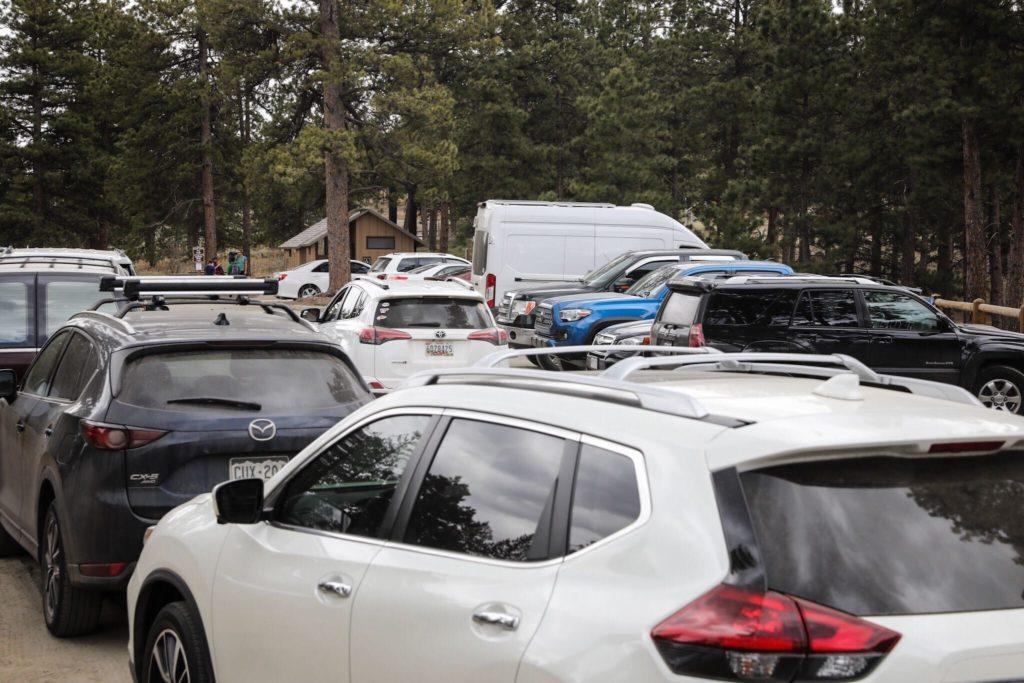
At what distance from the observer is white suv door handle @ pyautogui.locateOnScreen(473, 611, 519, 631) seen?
2928mm

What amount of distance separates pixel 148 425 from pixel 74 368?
126 centimetres

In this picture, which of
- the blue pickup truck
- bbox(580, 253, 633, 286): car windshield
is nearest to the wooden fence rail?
the blue pickup truck

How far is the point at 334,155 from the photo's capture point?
39500mm

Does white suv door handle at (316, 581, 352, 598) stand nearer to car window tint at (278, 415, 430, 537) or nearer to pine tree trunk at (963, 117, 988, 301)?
car window tint at (278, 415, 430, 537)

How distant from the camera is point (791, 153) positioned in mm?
41406

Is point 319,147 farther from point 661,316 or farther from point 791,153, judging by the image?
point 661,316

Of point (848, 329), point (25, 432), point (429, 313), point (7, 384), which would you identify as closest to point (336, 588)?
point (25, 432)

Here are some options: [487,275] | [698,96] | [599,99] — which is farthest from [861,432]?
[698,96]

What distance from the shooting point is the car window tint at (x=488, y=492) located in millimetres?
3129

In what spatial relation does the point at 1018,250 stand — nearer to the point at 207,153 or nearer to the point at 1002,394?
the point at 1002,394

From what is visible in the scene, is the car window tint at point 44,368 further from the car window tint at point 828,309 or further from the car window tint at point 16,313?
the car window tint at point 828,309

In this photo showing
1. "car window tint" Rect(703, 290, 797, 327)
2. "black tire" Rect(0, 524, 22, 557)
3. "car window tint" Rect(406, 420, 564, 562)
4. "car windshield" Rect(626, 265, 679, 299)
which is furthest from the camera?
"car windshield" Rect(626, 265, 679, 299)

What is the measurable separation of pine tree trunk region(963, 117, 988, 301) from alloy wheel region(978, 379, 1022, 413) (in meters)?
18.6

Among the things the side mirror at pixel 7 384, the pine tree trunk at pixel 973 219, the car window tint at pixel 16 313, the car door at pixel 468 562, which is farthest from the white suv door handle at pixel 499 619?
the pine tree trunk at pixel 973 219
